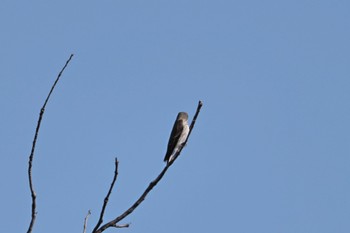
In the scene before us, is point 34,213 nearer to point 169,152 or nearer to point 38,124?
point 38,124

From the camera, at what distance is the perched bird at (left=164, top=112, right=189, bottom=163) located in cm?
1166

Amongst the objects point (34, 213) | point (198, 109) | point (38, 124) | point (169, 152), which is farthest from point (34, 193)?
point (169, 152)

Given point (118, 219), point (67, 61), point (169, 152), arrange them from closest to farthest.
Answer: point (118, 219)
point (67, 61)
point (169, 152)

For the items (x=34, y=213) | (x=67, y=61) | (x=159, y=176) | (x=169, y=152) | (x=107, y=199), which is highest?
(x=169, y=152)

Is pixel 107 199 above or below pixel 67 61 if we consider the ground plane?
below

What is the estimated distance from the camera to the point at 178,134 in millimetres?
11906

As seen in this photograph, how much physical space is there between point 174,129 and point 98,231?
900 cm

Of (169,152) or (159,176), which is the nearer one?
(159,176)

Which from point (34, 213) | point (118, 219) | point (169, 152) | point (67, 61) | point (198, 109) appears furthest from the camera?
point (169, 152)

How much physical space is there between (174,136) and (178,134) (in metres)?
0.08

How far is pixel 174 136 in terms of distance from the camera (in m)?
11.9

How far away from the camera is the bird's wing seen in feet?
38.2

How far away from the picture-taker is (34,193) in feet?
10.3

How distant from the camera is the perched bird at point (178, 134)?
38.2 feet
